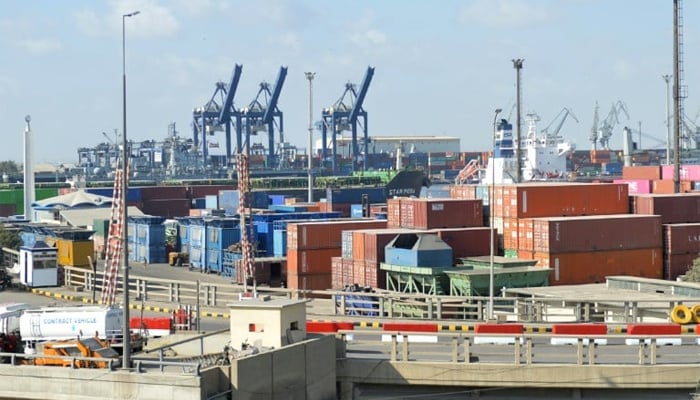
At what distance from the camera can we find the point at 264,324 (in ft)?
67.6

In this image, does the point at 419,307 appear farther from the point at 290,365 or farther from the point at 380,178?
the point at 380,178

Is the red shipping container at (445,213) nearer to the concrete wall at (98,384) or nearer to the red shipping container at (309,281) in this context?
the red shipping container at (309,281)

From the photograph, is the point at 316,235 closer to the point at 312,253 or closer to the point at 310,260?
the point at 312,253

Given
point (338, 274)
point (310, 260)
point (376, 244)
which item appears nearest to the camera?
point (376, 244)

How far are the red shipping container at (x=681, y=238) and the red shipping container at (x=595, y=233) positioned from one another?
44 centimetres

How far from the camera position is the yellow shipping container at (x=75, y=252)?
143ft

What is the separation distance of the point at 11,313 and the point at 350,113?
159393 millimetres

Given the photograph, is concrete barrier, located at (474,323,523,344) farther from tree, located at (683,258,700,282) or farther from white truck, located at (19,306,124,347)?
tree, located at (683,258,700,282)

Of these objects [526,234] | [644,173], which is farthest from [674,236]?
[644,173]

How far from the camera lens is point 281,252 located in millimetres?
57781

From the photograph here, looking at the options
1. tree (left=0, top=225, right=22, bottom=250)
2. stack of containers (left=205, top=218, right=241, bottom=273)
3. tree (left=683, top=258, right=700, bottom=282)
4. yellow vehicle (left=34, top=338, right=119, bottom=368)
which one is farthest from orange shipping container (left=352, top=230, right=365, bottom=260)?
yellow vehicle (left=34, top=338, right=119, bottom=368)

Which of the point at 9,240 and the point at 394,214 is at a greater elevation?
the point at 394,214

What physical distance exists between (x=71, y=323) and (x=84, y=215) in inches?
2413

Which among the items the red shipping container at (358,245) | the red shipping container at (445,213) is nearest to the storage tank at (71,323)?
the red shipping container at (358,245)
